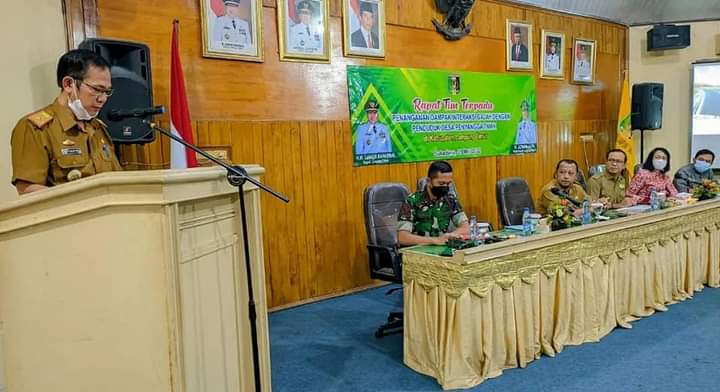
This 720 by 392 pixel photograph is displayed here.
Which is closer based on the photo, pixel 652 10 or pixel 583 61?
pixel 583 61

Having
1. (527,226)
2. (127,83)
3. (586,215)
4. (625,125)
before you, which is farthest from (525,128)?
(127,83)

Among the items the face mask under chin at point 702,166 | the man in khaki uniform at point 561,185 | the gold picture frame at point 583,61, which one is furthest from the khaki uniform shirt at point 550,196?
the gold picture frame at point 583,61

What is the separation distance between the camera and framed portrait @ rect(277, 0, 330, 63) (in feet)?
13.1

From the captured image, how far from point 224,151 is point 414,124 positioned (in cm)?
182

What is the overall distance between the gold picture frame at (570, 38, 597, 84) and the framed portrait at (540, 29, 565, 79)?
0.81 feet

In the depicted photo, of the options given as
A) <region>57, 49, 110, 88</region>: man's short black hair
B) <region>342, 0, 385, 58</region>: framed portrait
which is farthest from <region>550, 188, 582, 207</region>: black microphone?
<region>57, 49, 110, 88</region>: man's short black hair

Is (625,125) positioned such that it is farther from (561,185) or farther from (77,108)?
(77,108)

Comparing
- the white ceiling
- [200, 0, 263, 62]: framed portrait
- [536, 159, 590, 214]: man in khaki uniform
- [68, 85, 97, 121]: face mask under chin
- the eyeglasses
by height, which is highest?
the white ceiling

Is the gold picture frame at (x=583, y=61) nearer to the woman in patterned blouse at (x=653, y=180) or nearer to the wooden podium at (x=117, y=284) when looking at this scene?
the woman in patterned blouse at (x=653, y=180)

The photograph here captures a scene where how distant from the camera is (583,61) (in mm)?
6422

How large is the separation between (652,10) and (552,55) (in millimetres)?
2084

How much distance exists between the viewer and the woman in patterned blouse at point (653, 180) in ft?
14.9

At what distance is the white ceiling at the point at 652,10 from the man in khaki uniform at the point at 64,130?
624 cm

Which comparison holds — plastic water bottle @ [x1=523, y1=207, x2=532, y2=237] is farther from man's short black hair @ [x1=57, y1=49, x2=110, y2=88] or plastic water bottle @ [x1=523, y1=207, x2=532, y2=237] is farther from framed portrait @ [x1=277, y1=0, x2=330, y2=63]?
man's short black hair @ [x1=57, y1=49, x2=110, y2=88]
